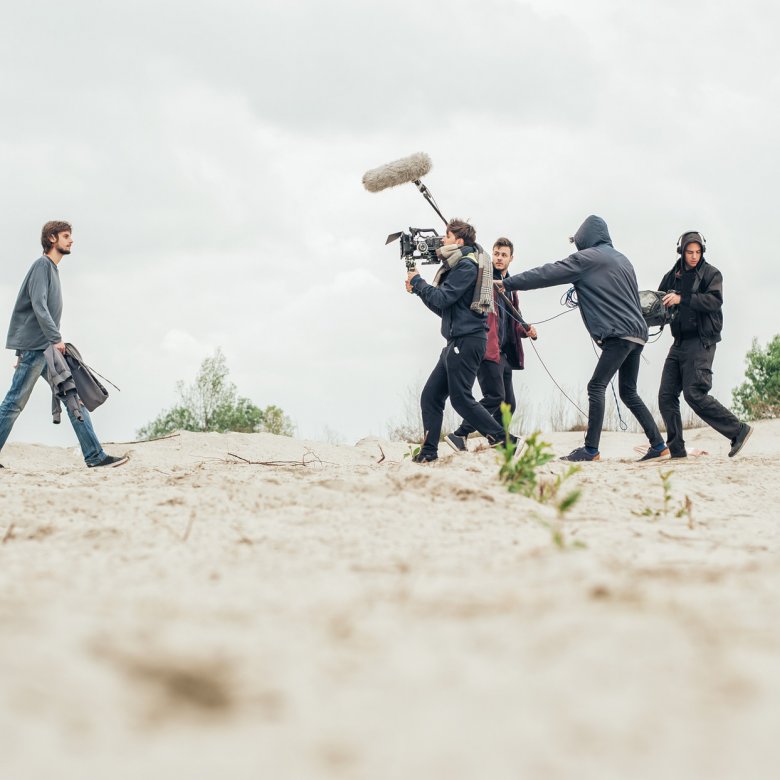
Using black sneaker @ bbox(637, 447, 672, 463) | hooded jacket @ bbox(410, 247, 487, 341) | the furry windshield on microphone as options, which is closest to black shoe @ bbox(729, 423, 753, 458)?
black sneaker @ bbox(637, 447, 672, 463)

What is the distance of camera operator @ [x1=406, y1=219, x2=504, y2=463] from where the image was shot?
6383mm

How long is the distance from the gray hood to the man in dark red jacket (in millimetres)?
781

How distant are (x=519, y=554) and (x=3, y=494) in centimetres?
303

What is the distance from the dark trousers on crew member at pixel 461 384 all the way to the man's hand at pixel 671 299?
75.8 inches

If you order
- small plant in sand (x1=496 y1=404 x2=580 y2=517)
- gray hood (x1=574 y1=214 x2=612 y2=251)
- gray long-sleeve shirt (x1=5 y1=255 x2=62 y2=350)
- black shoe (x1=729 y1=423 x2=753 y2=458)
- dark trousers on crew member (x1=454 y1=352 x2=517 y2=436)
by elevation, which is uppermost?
gray hood (x1=574 y1=214 x2=612 y2=251)

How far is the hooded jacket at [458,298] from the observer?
6.41 meters

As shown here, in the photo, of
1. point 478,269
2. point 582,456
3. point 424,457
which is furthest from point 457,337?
point 582,456

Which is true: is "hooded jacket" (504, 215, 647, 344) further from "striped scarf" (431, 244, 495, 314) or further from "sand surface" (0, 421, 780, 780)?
"sand surface" (0, 421, 780, 780)

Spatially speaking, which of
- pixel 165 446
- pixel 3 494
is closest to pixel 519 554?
pixel 3 494

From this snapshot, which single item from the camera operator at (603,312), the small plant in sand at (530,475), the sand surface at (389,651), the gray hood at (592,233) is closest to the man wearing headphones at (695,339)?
the camera operator at (603,312)

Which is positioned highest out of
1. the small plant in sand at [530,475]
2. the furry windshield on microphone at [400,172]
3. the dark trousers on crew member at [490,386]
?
the furry windshield on microphone at [400,172]

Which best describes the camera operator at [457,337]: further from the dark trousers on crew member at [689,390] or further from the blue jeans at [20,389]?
the blue jeans at [20,389]

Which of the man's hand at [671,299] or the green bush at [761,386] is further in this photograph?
the green bush at [761,386]

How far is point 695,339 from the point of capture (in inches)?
293
